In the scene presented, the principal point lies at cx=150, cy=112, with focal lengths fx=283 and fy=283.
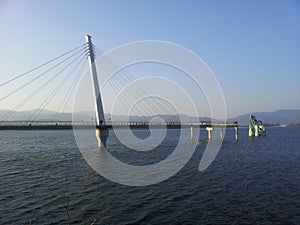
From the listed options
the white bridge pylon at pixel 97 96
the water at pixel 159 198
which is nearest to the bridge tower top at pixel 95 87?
the white bridge pylon at pixel 97 96

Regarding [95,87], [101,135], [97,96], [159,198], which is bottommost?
[159,198]

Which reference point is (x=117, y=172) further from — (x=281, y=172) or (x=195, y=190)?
(x=281, y=172)

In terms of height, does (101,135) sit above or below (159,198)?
above

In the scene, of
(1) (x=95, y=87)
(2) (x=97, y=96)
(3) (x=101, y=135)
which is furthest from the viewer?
(3) (x=101, y=135)

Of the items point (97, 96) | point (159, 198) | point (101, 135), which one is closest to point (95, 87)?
point (97, 96)

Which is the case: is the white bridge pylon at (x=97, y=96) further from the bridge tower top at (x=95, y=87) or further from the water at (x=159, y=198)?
the water at (x=159, y=198)

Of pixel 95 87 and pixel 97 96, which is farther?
pixel 95 87

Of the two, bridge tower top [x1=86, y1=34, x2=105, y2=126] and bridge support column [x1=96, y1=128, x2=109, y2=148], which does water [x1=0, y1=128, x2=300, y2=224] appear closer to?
bridge tower top [x1=86, y1=34, x2=105, y2=126]

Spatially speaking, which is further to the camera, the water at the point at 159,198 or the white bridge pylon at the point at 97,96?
the white bridge pylon at the point at 97,96

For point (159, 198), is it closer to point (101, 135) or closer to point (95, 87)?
point (95, 87)

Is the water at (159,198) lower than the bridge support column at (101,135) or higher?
lower

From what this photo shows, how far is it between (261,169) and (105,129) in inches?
1574

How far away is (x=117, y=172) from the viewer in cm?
3675

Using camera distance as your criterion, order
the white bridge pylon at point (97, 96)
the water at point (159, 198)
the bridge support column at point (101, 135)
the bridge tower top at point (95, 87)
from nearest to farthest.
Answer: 1. the water at point (159, 198)
2. the bridge tower top at point (95, 87)
3. the white bridge pylon at point (97, 96)
4. the bridge support column at point (101, 135)
